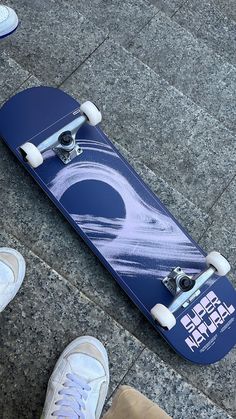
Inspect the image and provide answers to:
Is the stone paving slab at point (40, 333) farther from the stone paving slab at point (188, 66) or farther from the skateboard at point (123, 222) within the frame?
the stone paving slab at point (188, 66)

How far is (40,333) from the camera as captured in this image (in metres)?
2.30

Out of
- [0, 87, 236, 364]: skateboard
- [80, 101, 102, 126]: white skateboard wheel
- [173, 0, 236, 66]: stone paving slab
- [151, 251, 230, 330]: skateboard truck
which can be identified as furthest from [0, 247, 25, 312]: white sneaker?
[173, 0, 236, 66]: stone paving slab

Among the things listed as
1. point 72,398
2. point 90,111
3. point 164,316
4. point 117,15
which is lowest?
point 72,398

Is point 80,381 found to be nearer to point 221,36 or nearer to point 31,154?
point 31,154

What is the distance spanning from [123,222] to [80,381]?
0.71 m

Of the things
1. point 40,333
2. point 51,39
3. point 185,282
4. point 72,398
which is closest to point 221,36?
point 51,39

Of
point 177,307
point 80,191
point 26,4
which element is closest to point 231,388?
point 177,307

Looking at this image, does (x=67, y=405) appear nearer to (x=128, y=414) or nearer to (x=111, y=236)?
(x=128, y=414)

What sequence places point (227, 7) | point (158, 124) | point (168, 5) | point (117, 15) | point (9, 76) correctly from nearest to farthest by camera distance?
point (9, 76) → point (158, 124) → point (117, 15) → point (168, 5) → point (227, 7)

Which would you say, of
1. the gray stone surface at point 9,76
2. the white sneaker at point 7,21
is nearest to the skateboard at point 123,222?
the gray stone surface at point 9,76

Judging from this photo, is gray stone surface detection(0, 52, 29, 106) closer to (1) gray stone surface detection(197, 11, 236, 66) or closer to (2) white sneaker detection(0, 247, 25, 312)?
(2) white sneaker detection(0, 247, 25, 312)

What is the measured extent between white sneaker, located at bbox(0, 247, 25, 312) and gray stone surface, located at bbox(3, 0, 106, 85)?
0.96 m

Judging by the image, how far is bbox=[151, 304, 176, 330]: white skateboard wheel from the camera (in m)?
2.32

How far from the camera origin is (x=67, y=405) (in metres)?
2.27
